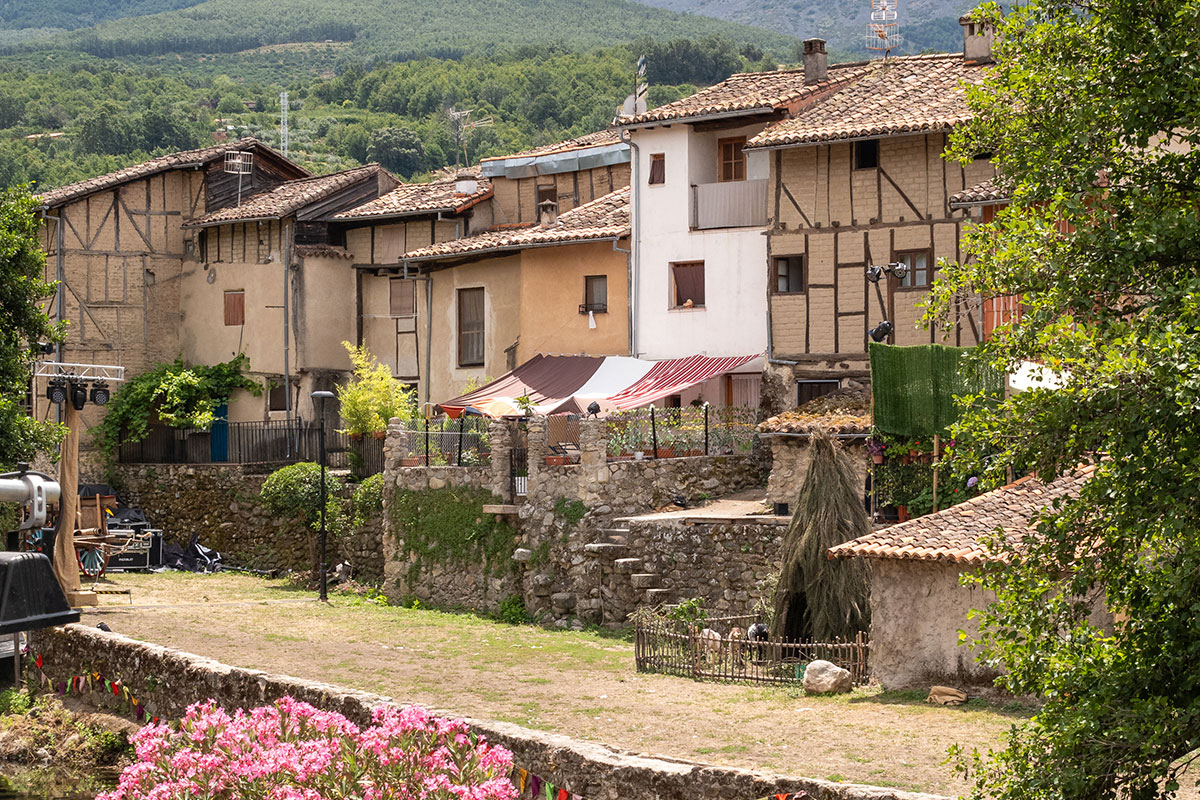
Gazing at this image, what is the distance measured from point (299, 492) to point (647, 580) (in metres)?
12.4

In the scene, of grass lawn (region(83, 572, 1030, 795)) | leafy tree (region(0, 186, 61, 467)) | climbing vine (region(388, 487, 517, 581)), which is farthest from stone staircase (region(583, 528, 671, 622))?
leafy tree (region(0, 186, 61, 467))

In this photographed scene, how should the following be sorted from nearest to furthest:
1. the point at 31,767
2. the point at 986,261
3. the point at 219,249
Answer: the point at 986,261, the point at 31,767, the point at 219,249

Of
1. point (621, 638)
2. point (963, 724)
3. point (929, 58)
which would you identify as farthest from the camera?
point (929, 58)

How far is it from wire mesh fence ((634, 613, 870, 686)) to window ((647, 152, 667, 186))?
1311cm

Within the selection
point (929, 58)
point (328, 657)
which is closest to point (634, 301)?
point (929, 58)

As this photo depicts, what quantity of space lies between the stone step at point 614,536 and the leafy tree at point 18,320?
9156 millimetres

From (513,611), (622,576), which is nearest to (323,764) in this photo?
(622,576)

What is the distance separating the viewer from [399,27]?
13188 cm

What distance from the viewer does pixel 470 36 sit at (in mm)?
123125

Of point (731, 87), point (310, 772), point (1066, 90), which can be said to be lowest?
point (310, 772)

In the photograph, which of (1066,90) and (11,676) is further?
(11,676)

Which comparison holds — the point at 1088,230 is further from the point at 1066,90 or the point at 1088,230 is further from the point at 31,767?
the point at 31,767

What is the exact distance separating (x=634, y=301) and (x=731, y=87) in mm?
5220

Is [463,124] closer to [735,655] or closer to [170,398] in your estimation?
[170,398]
